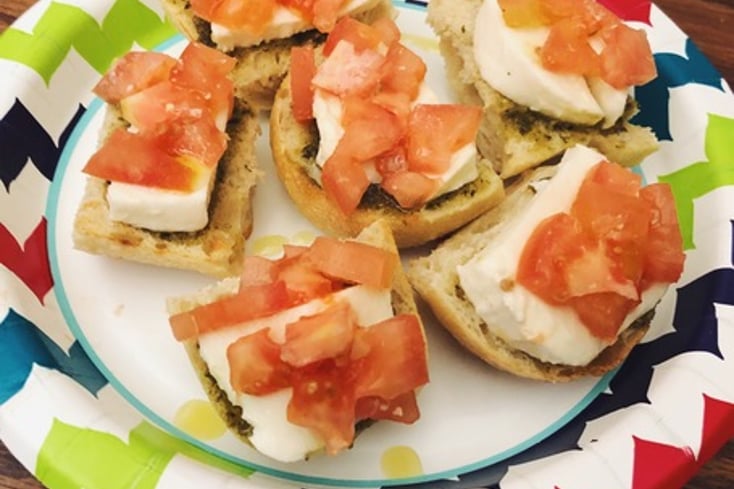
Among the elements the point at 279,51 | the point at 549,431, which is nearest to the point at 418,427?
the point at 549,431

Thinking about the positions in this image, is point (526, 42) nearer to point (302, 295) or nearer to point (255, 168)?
point (255, 168)

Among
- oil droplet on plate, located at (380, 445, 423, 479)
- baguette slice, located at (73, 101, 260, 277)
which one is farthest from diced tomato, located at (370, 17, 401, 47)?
oil droplet on plate, located at (380, 445, 423, 479)

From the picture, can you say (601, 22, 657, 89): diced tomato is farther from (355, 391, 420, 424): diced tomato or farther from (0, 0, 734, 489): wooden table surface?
(355, 391, 420, 424): diced tomato

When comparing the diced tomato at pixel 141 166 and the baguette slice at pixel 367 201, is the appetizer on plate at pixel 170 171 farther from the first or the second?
the baguette slice at pixel 367 201

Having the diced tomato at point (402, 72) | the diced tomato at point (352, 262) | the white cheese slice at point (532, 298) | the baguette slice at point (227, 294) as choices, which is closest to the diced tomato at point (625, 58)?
the white cheese slice at point (532, 298)

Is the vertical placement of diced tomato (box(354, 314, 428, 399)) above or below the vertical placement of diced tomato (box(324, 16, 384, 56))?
below
